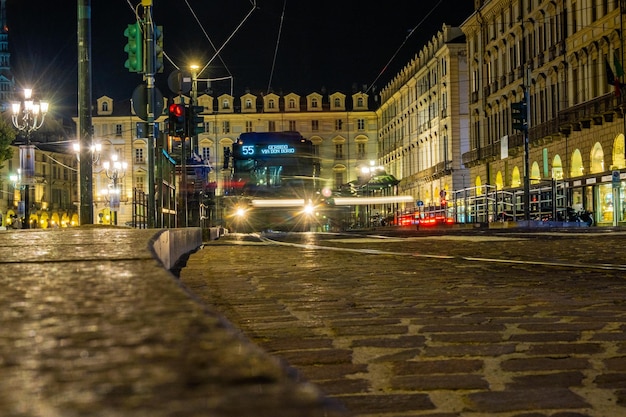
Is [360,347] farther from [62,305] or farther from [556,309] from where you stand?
[62,305]

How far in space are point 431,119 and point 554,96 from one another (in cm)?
2785

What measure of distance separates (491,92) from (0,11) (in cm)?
8229

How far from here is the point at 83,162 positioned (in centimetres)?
1382

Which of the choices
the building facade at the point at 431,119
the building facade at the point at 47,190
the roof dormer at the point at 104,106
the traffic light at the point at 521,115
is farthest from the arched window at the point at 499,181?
the roof dormer at the point at 104,106

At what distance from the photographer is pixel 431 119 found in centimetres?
7362

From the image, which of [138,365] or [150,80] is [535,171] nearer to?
[150,80]

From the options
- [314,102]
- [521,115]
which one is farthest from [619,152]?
[314,102]

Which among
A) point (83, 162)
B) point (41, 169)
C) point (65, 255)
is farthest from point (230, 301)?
point (41, 169)

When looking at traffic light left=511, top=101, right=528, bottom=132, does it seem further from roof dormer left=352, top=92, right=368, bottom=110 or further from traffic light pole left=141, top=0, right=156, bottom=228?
roof dormer left=352, top=92, right=368, bottom=110

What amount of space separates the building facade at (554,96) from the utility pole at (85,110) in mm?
21818

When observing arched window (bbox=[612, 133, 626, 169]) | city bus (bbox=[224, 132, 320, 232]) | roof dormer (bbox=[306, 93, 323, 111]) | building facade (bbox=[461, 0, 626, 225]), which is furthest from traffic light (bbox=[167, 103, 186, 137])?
roof dormer (bbox=[306, 93, 323, 111])

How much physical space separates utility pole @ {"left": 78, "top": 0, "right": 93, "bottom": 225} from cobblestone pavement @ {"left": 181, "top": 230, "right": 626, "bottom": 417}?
5723 mm

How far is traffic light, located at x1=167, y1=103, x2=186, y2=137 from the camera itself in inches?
677

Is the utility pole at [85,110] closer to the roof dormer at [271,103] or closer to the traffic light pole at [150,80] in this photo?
the traffic light pole at [150,80]
